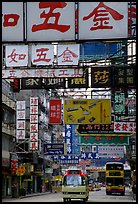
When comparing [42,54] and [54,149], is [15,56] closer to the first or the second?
[42,54]

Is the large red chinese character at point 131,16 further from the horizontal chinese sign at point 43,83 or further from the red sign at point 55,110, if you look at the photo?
the red sign at point 55,110

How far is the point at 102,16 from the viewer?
39.2ft

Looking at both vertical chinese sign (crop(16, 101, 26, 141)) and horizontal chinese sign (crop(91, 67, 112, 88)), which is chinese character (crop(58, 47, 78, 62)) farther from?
vertical chinese sign (crop(16, 101, 26, 141))

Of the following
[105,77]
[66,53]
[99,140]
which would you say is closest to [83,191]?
[99,140]

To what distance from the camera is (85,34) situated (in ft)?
39.1

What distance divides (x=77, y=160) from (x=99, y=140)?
17471mm

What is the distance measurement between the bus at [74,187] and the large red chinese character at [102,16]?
22168 millimetres

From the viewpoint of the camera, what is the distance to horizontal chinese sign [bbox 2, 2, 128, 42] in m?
11.8

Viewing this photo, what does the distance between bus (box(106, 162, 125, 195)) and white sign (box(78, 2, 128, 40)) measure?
3495cm

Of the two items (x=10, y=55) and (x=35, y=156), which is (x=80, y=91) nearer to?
(x=10, y=55)

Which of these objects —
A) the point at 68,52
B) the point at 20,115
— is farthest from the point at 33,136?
the point at 68,52

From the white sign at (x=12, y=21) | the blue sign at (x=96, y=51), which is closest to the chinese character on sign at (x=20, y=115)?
the blue sign at (x=96, y=51)

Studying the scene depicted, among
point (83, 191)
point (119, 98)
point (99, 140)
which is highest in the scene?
point (119, 98)

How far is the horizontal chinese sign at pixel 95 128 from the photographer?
105ft
